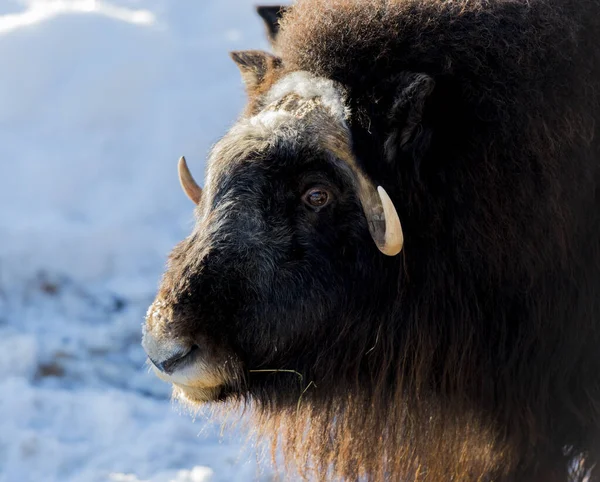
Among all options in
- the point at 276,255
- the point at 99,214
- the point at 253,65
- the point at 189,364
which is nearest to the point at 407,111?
the point at 276,255

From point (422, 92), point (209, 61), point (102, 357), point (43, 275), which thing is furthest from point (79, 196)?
point (422, 92)

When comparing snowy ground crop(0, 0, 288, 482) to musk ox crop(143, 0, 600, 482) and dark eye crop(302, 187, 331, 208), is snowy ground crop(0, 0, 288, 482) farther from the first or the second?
dark eye crop(302, 187, 331, 208)

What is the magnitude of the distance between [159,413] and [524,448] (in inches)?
60.2

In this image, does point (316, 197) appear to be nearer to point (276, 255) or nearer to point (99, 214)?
point (276, 255)

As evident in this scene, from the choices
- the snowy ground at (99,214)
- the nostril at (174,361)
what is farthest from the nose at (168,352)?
the snowy ground at (99,214)

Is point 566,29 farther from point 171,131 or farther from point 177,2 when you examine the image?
point 177,2

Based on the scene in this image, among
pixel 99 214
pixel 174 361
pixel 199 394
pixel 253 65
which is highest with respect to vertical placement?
pixel 253 65

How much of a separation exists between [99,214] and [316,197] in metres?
2.39

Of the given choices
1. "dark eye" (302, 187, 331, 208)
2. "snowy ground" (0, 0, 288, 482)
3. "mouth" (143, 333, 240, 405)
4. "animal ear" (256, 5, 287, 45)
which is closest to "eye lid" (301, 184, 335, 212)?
"dark eye" (302, 187, 331, 208)

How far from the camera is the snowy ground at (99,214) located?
10.7 feet

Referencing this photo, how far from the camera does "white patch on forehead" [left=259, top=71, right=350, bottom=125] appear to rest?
235 centimetres

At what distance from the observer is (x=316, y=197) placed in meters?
2.32

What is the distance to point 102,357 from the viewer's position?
3.71 m

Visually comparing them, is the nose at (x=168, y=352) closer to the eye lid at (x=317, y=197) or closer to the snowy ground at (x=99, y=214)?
the eye lid at (x=317, y=197)
